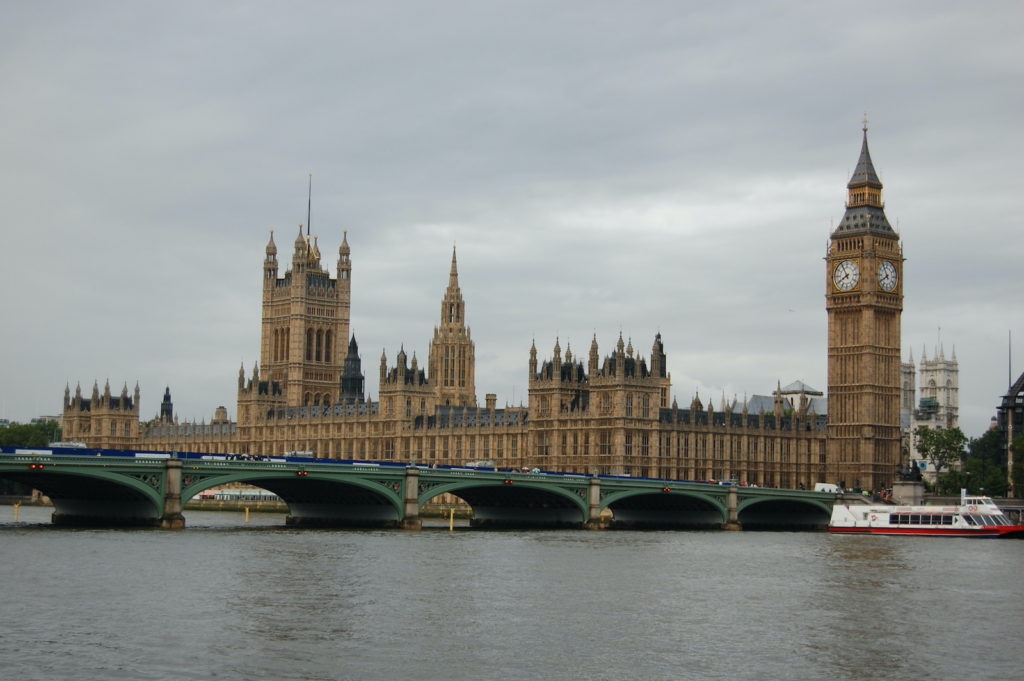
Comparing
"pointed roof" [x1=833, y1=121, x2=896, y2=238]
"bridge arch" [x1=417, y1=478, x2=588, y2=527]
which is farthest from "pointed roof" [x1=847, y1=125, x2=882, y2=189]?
"bridge arch" [x1=417, y1=478, x2=588, y2=527]

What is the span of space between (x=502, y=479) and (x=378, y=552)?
26.2 meters

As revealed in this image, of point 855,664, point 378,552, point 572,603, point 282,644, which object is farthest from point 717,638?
point 378,552

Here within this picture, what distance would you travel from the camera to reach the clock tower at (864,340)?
156m

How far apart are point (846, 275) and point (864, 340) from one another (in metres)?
6.81

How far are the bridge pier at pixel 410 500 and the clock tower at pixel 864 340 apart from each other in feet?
207

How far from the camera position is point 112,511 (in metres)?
101

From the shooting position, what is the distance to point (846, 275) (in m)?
158

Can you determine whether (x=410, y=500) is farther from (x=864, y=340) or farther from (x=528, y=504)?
(x=864, y=340)

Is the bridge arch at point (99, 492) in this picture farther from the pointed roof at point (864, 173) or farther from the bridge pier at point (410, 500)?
the pointed roof at point (864, 173)

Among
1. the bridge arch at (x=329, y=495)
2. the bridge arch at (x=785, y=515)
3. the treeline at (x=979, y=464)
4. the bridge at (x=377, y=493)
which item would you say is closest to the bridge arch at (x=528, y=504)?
the bridge at (x=377, y=493)

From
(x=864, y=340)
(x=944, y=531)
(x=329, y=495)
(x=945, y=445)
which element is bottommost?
(x=944, y=531)

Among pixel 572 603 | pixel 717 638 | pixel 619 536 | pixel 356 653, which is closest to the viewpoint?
pixel 356 653

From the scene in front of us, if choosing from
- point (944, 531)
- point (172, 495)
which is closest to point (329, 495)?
point (172, 495)

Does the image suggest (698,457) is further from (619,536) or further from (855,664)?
(855,664)
